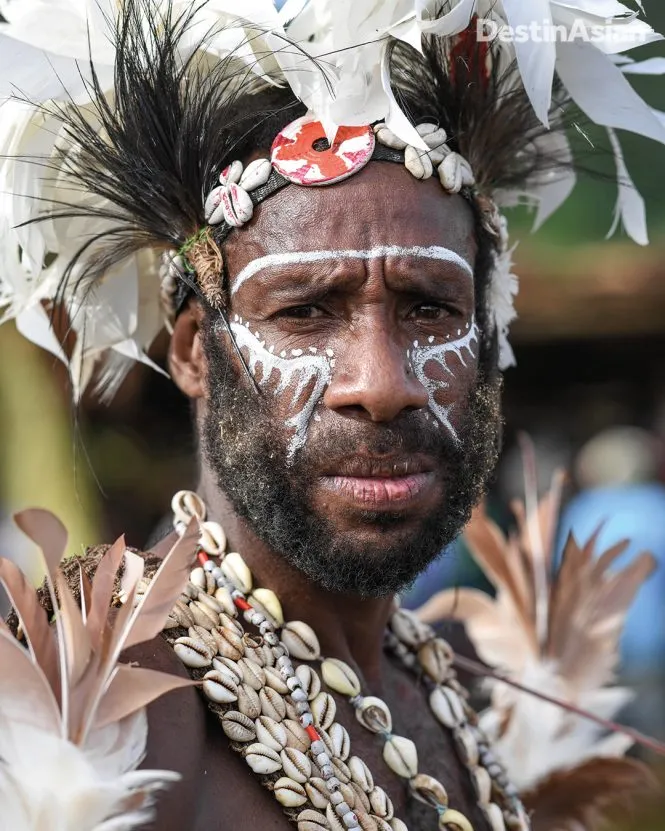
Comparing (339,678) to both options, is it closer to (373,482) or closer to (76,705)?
(373,482)

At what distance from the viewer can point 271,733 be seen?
1791 millimetres

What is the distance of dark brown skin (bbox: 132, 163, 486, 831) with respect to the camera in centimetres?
198

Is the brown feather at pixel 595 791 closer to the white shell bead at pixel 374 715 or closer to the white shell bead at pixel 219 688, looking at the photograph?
the white shell bead at pixel 374 715

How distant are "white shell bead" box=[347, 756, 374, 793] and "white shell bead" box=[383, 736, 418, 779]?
0.41ft

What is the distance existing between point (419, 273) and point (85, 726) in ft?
→ 3.58

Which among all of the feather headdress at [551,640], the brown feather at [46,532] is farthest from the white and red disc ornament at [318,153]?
the feather headdress at [551,640]

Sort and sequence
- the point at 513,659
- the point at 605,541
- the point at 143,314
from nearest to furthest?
the point at 143,314 → the point at 513,659 → the point at 605,541

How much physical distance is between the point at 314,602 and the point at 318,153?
92 cm

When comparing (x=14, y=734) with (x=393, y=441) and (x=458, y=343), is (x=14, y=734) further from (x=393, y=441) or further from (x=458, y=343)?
(x=458, y=343)

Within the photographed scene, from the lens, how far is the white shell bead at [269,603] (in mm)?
2045

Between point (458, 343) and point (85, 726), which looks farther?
point (458, 343)

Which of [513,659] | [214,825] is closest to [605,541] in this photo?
[513,659]

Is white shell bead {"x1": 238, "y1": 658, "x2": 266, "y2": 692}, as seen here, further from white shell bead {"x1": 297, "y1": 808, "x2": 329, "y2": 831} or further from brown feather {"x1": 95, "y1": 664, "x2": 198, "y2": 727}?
brown feather {"x1": 95, "y1": 664, "x2": 198, "y2": 727}

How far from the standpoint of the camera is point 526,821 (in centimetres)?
235
